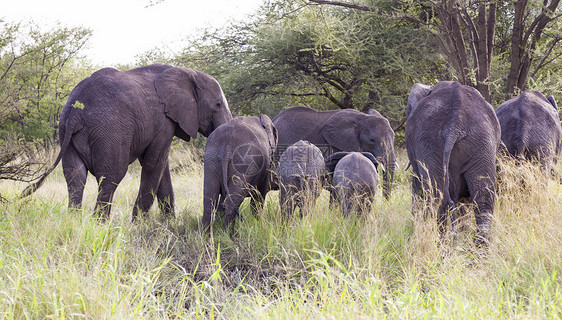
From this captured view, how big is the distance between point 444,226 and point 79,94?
3.98m

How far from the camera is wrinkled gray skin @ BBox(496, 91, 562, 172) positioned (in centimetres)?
518

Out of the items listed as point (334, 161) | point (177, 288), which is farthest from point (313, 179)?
point (177, 288)

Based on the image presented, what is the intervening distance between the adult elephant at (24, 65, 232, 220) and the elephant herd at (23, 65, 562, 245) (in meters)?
0.01

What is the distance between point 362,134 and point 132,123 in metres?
3.57

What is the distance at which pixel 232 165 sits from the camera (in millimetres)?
4965

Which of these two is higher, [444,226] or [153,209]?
[444,226]

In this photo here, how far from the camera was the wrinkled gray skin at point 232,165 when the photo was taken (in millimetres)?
4941

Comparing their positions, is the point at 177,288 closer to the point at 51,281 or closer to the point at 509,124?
the point at 51,281

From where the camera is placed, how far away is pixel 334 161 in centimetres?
539

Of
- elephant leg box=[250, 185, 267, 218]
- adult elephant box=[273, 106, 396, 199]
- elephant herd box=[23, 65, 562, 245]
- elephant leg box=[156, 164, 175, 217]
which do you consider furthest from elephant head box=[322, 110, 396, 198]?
elephant leg box=[156, 164, 175, 217]

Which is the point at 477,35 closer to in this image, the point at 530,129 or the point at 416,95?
the point at 530,129

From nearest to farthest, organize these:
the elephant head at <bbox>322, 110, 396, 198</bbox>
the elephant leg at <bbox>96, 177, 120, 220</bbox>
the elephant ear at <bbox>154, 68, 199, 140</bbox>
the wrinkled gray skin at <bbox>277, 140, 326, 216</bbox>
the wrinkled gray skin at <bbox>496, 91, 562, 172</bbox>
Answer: the wrinkled gray skin at <bbox>277, 140, 326, 216</bbox> → the wrinkled gray skin at <bbox>496, 91, 562, 172</bbox> → the elephant leg at <bbox>96, 177, 120, 220</bbox> → the elephant ear at <bbox>154, 68, 199, 140</bbox> → the elephant head at <bbox>322, 110, 396, 198</bbox>

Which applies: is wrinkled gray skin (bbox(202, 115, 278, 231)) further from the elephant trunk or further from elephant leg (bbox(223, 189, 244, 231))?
the elephant trunk

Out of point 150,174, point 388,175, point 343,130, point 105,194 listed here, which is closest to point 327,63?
point 343,130
